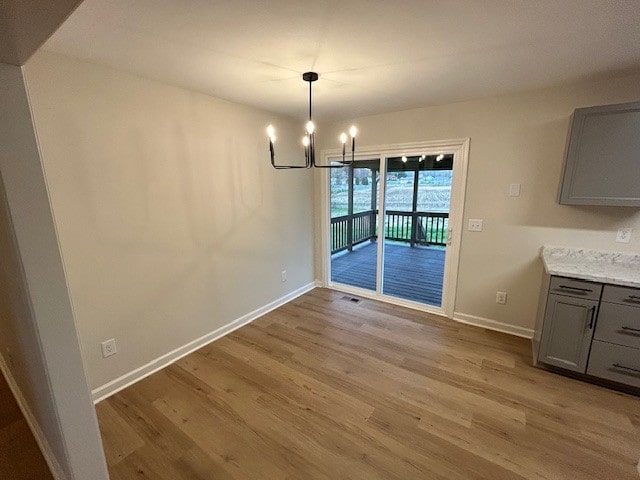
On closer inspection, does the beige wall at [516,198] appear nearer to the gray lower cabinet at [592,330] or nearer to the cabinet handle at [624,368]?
the gray lower cabinet at [592,330]

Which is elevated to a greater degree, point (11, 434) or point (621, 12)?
point (621, 12)

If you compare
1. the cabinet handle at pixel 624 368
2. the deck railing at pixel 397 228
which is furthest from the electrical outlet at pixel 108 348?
the deck railing at pixel 397 228

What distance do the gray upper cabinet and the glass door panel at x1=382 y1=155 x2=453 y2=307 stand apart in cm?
231

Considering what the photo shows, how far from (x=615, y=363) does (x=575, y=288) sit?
595 millimetres

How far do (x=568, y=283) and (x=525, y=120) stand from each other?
1.49 m

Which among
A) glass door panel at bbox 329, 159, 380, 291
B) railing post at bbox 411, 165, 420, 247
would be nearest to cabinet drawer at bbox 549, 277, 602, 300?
glass door panel at bbox 329, 159, 380, 291

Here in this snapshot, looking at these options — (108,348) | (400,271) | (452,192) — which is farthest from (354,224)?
(108,348)

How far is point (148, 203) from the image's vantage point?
7.25 feet

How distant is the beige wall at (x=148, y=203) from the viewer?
1.79 m

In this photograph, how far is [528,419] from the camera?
6.10 feet

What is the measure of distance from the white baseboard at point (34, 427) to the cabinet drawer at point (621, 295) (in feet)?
11.5

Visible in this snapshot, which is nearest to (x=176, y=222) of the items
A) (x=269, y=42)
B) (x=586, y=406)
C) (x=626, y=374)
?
(x=269, y=42)

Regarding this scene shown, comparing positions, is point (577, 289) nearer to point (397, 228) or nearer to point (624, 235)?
point (624, 235)

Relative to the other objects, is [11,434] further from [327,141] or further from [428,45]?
[327,141]
